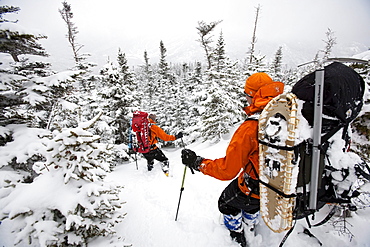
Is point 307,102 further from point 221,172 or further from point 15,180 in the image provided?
point 15,180

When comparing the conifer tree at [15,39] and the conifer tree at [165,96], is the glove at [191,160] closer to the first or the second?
the conifer tree at [15,39]

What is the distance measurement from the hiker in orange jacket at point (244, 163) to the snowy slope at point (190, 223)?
19.3 inches

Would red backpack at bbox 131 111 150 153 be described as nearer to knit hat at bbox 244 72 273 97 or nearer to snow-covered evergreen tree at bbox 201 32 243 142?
knit hat at bbox 244 72 273 97

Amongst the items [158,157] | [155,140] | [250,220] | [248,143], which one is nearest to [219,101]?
[155,140]

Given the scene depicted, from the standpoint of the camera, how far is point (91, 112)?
1246 cm

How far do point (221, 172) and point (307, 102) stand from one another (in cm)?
140

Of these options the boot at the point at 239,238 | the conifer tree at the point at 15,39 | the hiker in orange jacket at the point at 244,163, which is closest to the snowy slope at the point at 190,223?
the boot at the point at 239,238

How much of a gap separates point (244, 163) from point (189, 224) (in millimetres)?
2235

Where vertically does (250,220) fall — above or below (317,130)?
below

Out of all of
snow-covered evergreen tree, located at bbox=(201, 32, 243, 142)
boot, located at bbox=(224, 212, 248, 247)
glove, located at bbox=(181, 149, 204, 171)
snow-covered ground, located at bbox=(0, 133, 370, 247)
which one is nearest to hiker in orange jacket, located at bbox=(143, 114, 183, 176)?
snow-covered ground, located at bbox=(0, 133, 370, 247)

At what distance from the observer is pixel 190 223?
3619 mm

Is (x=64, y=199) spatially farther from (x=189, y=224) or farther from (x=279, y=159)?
(x=279, y=159)

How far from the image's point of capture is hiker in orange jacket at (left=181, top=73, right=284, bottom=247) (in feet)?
7.15

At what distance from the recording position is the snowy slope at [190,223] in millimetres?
2684
